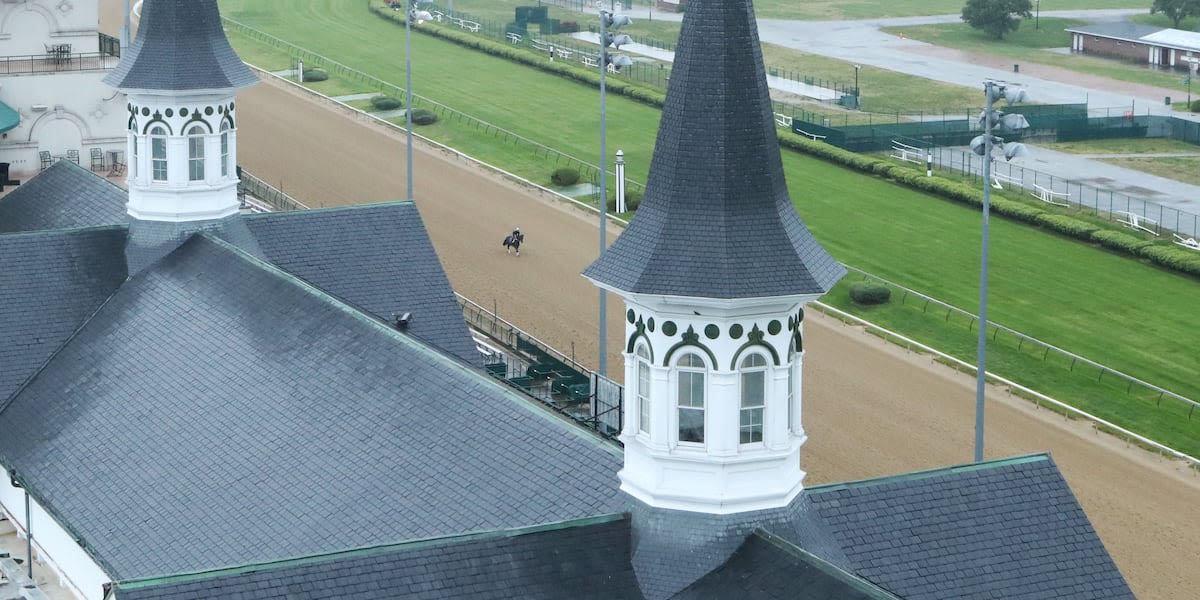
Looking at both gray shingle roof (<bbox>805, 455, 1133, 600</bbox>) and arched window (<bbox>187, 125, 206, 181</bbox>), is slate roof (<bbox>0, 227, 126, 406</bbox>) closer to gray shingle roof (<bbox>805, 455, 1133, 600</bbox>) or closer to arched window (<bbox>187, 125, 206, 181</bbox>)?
arched window (<bbox>187, 125, 206, 181</bbox>)

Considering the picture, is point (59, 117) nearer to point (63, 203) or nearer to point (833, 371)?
point (63, 203)

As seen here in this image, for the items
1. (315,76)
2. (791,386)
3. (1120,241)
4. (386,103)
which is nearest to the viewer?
(791,386)

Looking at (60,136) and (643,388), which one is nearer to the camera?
(643,388)

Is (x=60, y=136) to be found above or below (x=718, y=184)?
below

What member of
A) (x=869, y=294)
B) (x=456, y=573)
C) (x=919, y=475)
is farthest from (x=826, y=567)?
(x=869, y=294)

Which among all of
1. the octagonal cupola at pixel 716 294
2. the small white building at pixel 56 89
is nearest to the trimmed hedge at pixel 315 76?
the small white building at pixel 56 89

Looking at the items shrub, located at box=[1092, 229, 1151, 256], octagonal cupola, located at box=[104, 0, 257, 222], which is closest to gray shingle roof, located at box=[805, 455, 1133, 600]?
octagonal cupola, located at box=[104, 0, 257, 222]

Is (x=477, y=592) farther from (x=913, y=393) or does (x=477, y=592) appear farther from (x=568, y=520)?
(x=913, y=393)

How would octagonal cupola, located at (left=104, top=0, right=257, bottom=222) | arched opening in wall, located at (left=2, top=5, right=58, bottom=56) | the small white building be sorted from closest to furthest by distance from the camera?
1. octagonal cupola, located at (left=104, top=0, right=257, bottom=222)
2. the small white building
3. arched opening in wall, located at (left=2, top=5, right=58, bottom=56)
